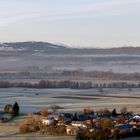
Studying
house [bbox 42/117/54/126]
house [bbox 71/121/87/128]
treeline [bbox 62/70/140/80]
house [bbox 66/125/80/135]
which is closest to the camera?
house [bbox 66/125/80/135]

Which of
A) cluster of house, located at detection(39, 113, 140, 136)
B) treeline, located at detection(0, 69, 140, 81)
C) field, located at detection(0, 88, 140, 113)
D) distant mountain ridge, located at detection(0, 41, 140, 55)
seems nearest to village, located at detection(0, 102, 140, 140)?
cluster of house, located at detection(39, 113, 140, 136)

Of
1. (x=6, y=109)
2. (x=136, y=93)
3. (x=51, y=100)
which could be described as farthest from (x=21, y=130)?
(x=136, y=93)

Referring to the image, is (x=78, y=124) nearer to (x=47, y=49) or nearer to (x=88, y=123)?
(x=88, y=123)

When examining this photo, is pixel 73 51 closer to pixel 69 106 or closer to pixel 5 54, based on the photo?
pixel 5 54

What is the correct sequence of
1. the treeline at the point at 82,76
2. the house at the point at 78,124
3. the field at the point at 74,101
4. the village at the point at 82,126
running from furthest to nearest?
the treeline at the point at 82,76 < the field at the point at 74,101 < the house at the point at 78,124 < the village at the point at 82,126

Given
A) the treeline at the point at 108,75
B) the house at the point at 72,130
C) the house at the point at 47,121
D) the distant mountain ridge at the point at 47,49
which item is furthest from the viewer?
the distant mountain ridge at the point at 47,49

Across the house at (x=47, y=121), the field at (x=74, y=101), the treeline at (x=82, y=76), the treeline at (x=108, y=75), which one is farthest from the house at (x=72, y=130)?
the treeline at (x=108, y=75)

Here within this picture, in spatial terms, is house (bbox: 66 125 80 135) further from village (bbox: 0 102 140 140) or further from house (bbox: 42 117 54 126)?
house (bbox: 42 117 54 126)

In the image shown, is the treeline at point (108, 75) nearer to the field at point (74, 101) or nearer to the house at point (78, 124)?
the field at point (74, 101)

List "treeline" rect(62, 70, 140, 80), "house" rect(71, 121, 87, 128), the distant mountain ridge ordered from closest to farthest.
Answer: "house" rect(71, 121, 87, 128)
"treeline" rect(62, 70, 140, 80)
the distant mountain ridge
